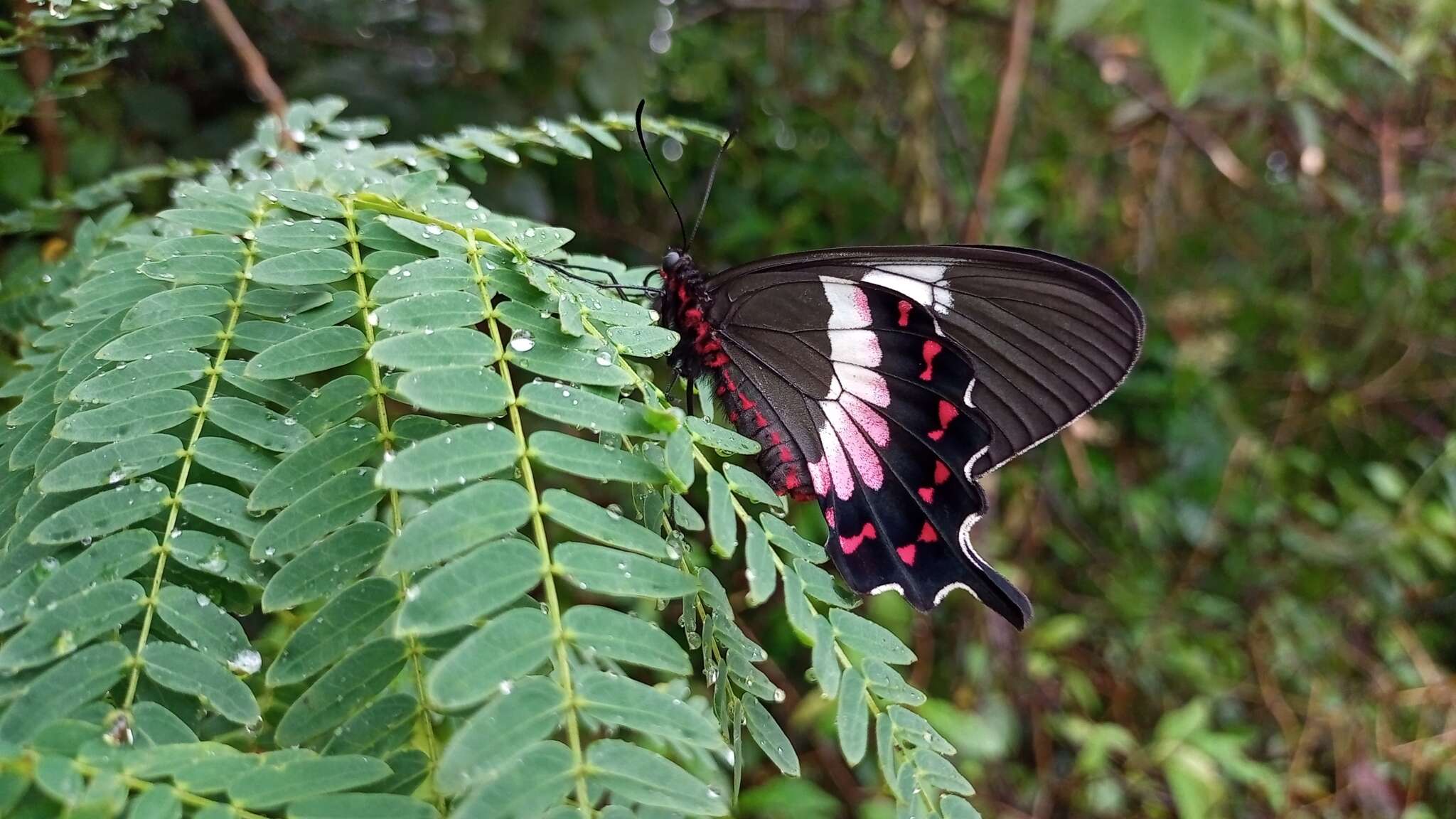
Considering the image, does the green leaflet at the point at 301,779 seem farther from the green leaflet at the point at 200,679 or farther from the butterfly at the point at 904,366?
the butterfly at the point at 904,366

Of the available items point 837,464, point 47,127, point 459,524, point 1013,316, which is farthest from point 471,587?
point 47,127

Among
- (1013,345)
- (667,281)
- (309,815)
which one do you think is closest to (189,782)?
(309,815)

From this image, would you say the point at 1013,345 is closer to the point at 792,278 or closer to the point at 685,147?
the point at 792,278

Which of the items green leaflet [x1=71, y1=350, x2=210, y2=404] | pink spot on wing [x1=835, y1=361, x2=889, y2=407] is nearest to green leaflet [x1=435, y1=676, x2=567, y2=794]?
green leaflet [x1=71, y1=350, x2=210, y2=404]

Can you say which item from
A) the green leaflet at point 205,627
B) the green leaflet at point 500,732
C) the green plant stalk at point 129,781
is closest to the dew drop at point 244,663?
the green leaflet at point 205,627

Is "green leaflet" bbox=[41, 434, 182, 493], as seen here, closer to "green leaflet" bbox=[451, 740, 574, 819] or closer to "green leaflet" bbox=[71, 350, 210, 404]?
"green leaflet" bbox=[71, 350, 210, 404]

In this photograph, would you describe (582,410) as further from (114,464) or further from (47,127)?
(47,127)
